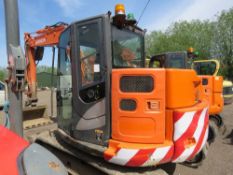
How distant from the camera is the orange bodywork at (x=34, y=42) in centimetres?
522

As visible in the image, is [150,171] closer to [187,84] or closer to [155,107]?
[155,107]

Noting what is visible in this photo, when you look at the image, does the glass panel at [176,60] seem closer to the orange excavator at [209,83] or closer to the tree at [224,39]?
the orange excavator at [209,83]

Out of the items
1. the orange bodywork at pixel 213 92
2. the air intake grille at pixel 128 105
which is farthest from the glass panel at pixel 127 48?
the orange bodywork at pixel 213 92

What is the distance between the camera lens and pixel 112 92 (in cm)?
302

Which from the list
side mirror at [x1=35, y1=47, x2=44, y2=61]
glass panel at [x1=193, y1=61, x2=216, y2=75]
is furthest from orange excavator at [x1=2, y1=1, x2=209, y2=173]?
glass panel at [x1=193, y1=61, x2=216, y2=75]

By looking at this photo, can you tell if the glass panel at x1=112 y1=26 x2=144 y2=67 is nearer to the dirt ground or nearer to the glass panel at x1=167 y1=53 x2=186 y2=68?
the dirt ground

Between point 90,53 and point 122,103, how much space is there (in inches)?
32.6

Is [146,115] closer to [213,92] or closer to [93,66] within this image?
[93,66]

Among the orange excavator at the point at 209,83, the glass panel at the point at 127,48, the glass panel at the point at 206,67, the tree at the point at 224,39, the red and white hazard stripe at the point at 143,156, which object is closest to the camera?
the red and white hazard stripe at the point at 143,156

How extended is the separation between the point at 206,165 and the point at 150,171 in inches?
75.5

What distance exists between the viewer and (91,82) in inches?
126

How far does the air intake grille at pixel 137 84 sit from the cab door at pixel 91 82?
0.25 meters

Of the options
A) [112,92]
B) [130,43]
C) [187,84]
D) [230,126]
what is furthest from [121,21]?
[230,126]

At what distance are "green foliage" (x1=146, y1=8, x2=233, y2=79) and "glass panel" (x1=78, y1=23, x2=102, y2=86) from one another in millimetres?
21502
